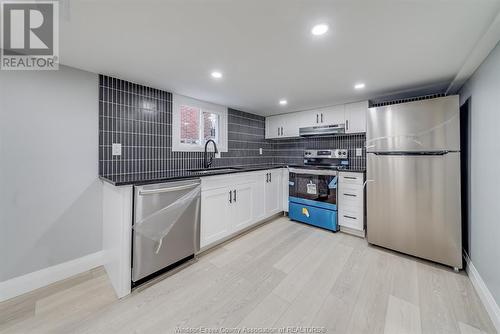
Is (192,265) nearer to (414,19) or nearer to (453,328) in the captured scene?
(453,328)

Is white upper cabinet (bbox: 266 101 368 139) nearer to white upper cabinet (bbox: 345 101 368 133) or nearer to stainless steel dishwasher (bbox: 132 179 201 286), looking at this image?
white upper cabinet (bbox: 345 101 368 133)

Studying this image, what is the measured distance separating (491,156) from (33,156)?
370 cm

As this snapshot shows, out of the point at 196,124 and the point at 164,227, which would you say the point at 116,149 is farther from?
the point at 196,124

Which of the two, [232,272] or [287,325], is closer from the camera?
[287,325]

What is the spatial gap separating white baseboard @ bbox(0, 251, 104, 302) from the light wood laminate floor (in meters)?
0.09

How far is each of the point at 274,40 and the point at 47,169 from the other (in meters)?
2.24

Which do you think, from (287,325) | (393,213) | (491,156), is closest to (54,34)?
(287,325)

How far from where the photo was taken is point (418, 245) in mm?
2105

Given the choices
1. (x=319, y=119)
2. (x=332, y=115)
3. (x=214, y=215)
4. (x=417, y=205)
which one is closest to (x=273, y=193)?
(x=214, y=215)

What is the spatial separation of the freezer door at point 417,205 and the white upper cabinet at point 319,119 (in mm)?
816

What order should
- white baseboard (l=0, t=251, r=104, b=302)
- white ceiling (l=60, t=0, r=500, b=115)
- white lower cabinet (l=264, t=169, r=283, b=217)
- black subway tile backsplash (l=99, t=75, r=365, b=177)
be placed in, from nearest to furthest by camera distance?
white ceiling (l=60, t=0, r=500, b=115) → white baseboard (l=0, t=251, r=104, b=302) → black subway tile backsplash (l=99, t=75, r=365, b=177) → white lower cabinet (l=264, t=169, r=283, b=217)

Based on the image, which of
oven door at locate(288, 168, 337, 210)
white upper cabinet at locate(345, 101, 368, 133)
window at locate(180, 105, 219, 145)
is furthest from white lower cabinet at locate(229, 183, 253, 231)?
white upper cabinet at locate(345, 101, 368, 133)

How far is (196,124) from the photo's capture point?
2.96 metres

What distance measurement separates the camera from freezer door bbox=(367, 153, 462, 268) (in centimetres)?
194
